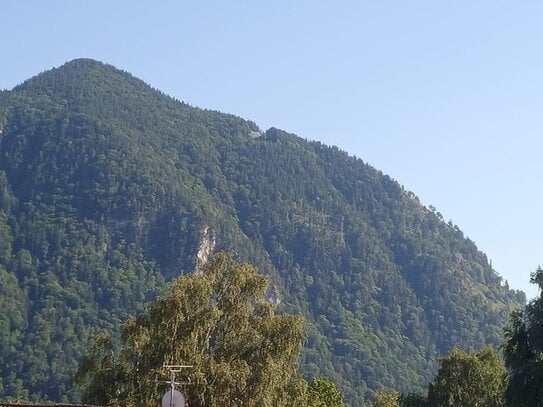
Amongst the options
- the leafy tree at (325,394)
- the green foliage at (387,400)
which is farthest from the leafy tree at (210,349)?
the green foliage at (387,400)

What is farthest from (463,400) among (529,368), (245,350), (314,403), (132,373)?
(132,373)

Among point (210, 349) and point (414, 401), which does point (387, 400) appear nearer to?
point (414, 401)

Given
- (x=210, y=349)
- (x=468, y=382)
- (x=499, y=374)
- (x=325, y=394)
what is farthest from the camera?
(x=325, y=394)

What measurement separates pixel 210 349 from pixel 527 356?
18065mm

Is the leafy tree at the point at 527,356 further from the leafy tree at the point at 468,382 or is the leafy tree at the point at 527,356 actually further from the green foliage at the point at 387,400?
the green foliage at the point at 387,400

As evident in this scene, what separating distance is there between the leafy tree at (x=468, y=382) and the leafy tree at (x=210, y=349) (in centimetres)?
2033

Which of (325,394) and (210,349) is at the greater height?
(210,349)

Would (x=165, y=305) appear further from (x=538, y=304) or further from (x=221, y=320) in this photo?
(x=538, y=304)

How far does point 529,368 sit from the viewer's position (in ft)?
172

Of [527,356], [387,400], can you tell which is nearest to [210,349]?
[527,356]

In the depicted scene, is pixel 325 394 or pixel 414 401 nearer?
pixel 414 401

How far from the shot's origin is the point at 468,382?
72562mm

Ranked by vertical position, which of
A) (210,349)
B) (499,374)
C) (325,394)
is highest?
(499,374)

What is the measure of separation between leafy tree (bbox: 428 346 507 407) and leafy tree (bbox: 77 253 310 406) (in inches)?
800
